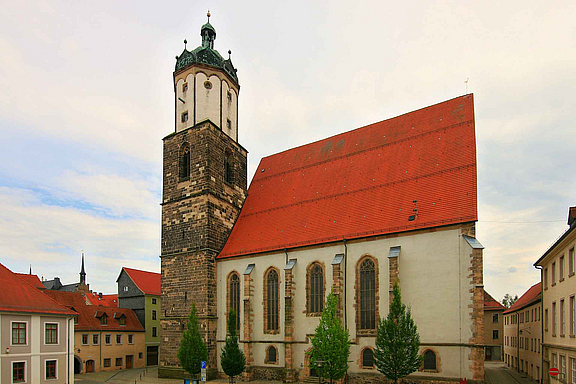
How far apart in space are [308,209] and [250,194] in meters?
6.75

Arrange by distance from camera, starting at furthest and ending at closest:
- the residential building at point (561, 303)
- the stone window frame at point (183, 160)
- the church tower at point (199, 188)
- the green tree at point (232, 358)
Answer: the stone window frame at point (183, 160) → the church tower at point (199, 188) → the green tree at point (232, 358) → the residential building at point (561, 303)

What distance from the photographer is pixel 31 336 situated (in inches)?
877

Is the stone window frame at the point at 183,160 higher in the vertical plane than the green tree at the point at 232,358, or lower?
higher

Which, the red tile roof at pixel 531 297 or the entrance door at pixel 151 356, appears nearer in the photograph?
the red tile roof at pixel 531 297

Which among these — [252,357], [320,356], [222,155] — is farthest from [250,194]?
[320,356]

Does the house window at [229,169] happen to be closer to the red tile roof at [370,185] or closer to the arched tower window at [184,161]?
the red tile roof at [370,185]

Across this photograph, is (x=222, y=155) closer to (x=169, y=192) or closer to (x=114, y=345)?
(x=169, y=192)

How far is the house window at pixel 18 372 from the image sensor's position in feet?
69.9

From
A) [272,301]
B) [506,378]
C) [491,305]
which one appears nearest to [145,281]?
[272,301]

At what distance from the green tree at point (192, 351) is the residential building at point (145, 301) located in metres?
17.3

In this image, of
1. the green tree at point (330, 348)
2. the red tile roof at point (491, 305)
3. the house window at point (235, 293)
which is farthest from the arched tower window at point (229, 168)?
the red tile roof at point (491, 305)

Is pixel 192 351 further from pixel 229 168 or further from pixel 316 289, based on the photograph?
pixel 229 168

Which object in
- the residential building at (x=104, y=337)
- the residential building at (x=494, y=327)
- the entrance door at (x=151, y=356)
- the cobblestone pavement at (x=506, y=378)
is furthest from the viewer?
the residential building at (x=494, y=327)

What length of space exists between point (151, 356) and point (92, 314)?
23.2 feet
